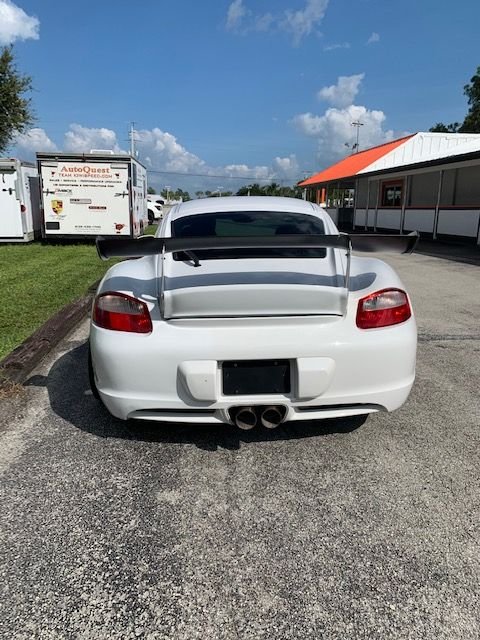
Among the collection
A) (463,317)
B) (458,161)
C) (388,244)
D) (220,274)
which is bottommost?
(463,317)

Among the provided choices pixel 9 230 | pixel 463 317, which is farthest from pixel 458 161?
pixel 9 230

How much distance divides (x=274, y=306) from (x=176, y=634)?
4.92ft

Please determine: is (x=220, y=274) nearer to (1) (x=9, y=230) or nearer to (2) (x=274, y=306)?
(2) (x=274, y=306)

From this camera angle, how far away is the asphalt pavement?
1755mm

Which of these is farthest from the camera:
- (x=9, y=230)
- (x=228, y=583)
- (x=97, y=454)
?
(x=9, y=230)

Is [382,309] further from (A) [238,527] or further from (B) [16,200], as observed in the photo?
(B) [16,200]

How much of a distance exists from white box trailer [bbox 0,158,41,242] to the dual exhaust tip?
43.3ft

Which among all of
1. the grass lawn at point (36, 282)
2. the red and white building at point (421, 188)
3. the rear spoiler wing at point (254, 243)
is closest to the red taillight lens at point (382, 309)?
the rear spoiler wing at point (254, 243)

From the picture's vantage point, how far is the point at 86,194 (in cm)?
1404

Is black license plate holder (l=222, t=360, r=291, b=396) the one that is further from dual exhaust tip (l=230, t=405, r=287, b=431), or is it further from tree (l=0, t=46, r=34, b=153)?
tree (l=0, t=46, r=34, b=153)

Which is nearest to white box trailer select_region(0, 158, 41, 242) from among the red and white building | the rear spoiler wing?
the rear spoiler wing

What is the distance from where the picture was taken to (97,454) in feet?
9.34

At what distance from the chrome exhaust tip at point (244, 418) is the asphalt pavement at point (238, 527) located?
29 centimetres

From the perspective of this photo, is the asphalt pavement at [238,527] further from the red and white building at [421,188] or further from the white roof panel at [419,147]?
the white roof panel at [419,147]
